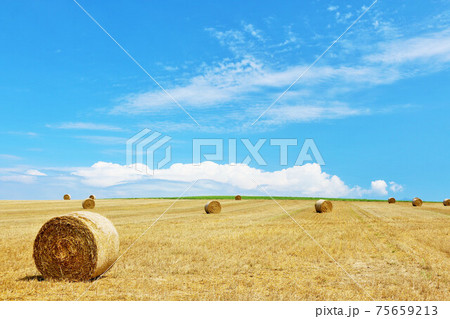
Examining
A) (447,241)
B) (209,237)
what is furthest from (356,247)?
(209,237)

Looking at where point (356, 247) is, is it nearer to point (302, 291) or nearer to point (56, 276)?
point (302, 291)

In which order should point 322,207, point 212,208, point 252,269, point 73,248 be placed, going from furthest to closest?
point 322,207 < point 212,208 < point 252,269 < point 73,248

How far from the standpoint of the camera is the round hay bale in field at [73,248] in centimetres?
1011

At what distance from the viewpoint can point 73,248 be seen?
10242 mm

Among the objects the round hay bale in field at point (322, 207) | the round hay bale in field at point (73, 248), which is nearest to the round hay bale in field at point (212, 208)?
the round hay bale in field at point (322, 207)

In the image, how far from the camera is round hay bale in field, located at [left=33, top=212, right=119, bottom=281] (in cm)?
1011

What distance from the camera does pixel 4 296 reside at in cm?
806

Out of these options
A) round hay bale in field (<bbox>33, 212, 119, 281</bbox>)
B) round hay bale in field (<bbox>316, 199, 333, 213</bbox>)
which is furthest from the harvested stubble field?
round hay bale in field (<bbox>316, 199, 333, 213</bbox>)

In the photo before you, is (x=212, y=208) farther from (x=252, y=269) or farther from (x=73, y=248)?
(x=73, y=248)

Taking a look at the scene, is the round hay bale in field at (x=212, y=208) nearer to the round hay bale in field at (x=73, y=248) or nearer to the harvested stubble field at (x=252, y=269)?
the harvested stubble field at (x=252, y=269)

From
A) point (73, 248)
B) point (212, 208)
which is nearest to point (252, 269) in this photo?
point (73, 248)

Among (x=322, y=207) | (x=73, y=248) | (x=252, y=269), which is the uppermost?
(x=73, y=248)

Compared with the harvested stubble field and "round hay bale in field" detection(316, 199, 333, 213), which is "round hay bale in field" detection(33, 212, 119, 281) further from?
"round hay bale in field" detection(316, 199, 333, 213)
